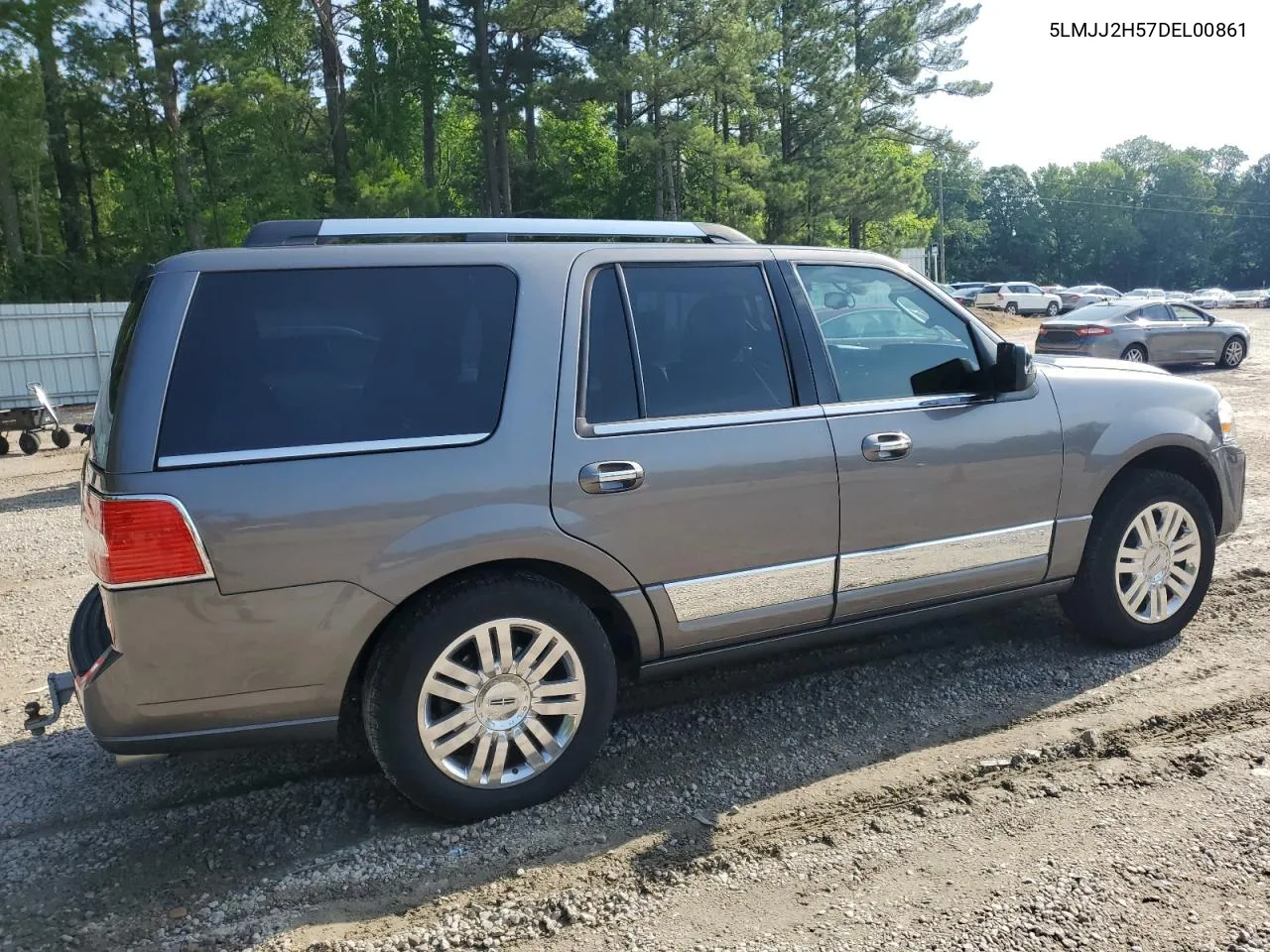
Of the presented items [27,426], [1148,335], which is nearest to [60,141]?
[27,426]

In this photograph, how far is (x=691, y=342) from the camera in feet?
12.0

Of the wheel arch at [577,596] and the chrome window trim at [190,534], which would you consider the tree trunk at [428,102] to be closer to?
the wheel arch at [577,596]

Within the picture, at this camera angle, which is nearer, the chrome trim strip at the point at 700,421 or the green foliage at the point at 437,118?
the chrome trim strip at the point at 700,421

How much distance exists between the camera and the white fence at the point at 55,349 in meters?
15.9

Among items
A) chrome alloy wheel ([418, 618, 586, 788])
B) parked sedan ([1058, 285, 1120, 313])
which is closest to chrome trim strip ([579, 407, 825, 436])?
chrome alloy wheel ([418, 618, 586, 788])

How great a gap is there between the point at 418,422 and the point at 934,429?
2055mm

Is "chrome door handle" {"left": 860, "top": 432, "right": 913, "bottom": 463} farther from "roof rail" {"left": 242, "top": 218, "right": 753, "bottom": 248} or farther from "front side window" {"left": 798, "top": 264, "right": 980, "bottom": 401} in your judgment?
"roof rail" {"left": 242, "top": 218, "right": 753, "bottom": 248}

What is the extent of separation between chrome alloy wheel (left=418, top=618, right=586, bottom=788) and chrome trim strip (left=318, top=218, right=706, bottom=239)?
138 centimetres

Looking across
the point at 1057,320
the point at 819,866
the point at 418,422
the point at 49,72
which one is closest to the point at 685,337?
the point at 418,422

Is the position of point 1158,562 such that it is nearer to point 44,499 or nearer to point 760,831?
point 760,831

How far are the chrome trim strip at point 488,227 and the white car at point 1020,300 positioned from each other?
48943 mm

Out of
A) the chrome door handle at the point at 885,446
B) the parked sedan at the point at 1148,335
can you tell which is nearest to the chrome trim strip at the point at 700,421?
the chrome door handle at the point at 885,446

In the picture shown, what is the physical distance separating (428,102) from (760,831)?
29.9 m

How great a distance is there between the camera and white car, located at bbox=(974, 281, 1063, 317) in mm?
49094
